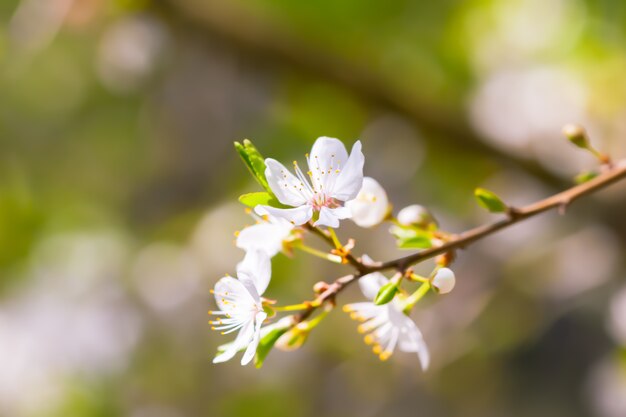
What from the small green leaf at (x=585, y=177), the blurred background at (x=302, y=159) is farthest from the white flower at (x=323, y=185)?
the blurred background at (x=302, y=159)

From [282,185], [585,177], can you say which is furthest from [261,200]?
[585,177]

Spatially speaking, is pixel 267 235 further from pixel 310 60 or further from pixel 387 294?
pixel 310 60

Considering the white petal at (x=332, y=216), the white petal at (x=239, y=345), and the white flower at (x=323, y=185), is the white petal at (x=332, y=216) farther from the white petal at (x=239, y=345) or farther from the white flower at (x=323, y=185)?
the white petal at (x=239, y=345)

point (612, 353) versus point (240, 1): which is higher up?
point (240, 1)

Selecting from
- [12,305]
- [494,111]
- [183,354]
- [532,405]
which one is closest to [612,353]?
[532,405]

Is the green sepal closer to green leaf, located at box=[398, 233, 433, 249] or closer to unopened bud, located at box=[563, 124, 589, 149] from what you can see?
green leaf, located at box=[398, 233, 433, 249]

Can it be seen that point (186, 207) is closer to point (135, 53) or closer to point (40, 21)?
point (135, 53)

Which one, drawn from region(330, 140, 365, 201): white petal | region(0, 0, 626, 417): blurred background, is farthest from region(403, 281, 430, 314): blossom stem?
region(0, 0, 626, 417): blurred background
